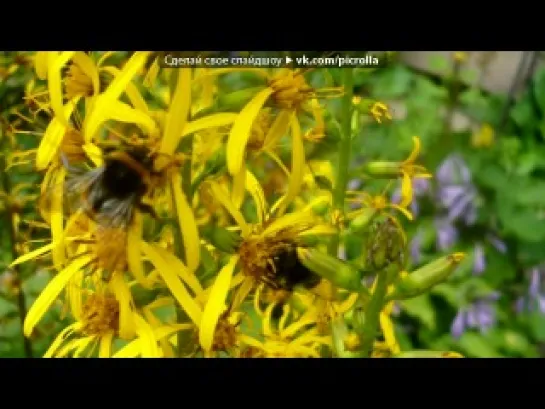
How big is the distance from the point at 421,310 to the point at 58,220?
149 cm

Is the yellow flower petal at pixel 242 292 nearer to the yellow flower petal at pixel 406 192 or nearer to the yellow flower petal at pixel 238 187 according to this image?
the yellow flower petal at pixel 238 187

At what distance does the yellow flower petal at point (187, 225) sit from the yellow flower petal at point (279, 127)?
4.6 inches

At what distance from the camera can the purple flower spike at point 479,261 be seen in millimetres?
2441

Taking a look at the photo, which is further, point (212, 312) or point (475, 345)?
point (475, 345)

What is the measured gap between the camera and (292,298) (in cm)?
124

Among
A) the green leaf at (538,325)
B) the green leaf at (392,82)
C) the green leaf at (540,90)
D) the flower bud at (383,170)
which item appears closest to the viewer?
the flower bud at (383,170)

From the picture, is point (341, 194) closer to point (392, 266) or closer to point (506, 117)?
point (392, 266)

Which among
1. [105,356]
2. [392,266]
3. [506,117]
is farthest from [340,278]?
[506,117]

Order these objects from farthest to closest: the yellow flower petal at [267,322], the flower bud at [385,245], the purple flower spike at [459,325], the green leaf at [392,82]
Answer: the green leaf at [392,82] → the purple flower spike at [459,325] → the yellow flower petal at [267,322] → the flower bud at [385,245]

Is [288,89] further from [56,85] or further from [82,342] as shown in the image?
[82,342]

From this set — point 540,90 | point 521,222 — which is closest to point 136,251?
point 521,222

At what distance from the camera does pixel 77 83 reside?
1.08 m

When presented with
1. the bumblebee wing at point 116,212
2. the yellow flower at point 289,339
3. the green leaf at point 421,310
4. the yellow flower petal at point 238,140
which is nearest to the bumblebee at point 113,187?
the bumblebee wing at point 116,212

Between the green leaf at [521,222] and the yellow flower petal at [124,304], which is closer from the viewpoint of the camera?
the yellow flower petal at [124,304]
